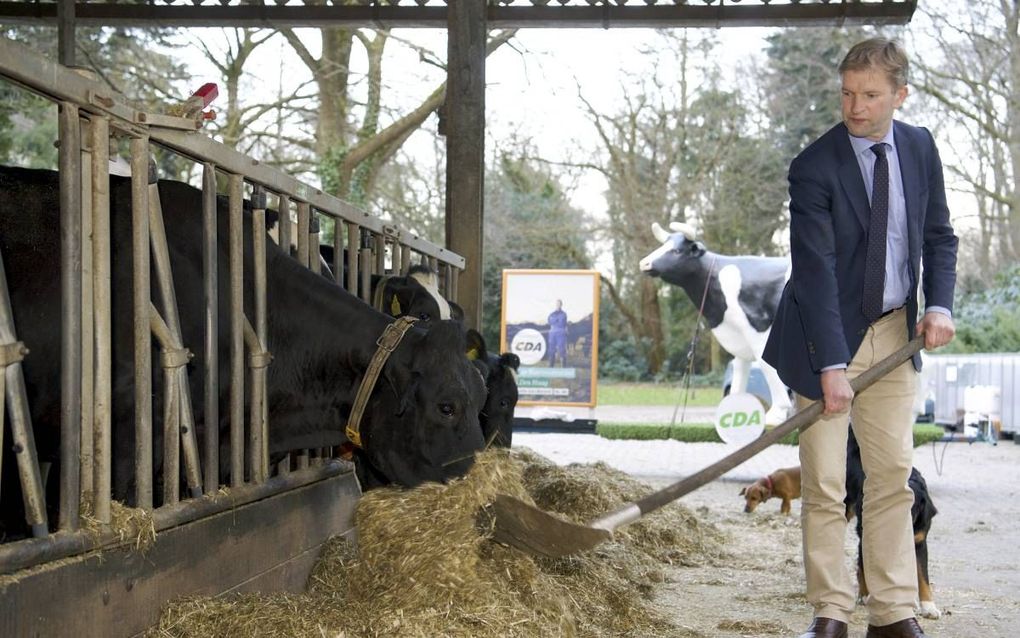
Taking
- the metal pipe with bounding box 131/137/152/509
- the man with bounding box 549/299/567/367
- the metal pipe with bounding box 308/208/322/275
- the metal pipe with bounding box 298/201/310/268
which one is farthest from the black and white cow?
the metal pipe with bounding box 131/137/152/509

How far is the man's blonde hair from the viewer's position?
147 inches

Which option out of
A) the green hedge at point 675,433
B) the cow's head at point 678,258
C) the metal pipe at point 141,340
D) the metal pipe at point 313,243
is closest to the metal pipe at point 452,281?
the metal pipe at point 313,243

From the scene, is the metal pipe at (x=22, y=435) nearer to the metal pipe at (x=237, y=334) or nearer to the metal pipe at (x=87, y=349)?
the metal pipe at (x=87, y=349)

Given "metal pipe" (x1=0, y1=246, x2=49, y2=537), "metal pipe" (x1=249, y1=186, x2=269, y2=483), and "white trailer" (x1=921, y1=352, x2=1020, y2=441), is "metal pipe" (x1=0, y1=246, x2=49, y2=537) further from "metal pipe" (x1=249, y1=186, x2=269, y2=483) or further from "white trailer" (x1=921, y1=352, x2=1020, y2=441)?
"white trailer" (x1=921, y1=352, x2=1020, y2=441)

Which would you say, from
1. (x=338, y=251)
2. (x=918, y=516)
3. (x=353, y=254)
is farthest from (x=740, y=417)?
(x=338, y=251)

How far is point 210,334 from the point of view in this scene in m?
3.82

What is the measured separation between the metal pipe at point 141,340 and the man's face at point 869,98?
2201 millimetres

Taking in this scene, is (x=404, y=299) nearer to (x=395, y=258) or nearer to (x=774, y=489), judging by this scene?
(x=395, y=258)

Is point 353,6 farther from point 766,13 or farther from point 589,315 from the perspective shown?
point 589,315

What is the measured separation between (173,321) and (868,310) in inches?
88.7

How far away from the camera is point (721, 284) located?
50.5 feet

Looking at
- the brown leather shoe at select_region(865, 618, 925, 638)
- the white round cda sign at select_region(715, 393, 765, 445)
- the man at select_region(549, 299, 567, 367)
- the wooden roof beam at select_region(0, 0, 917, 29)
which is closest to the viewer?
the brown leather shoe at select_region(865, 618, 925, 638)

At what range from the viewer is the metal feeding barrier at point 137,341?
285cm

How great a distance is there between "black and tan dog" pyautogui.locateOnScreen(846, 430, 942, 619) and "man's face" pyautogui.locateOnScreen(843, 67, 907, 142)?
5.57 ft
